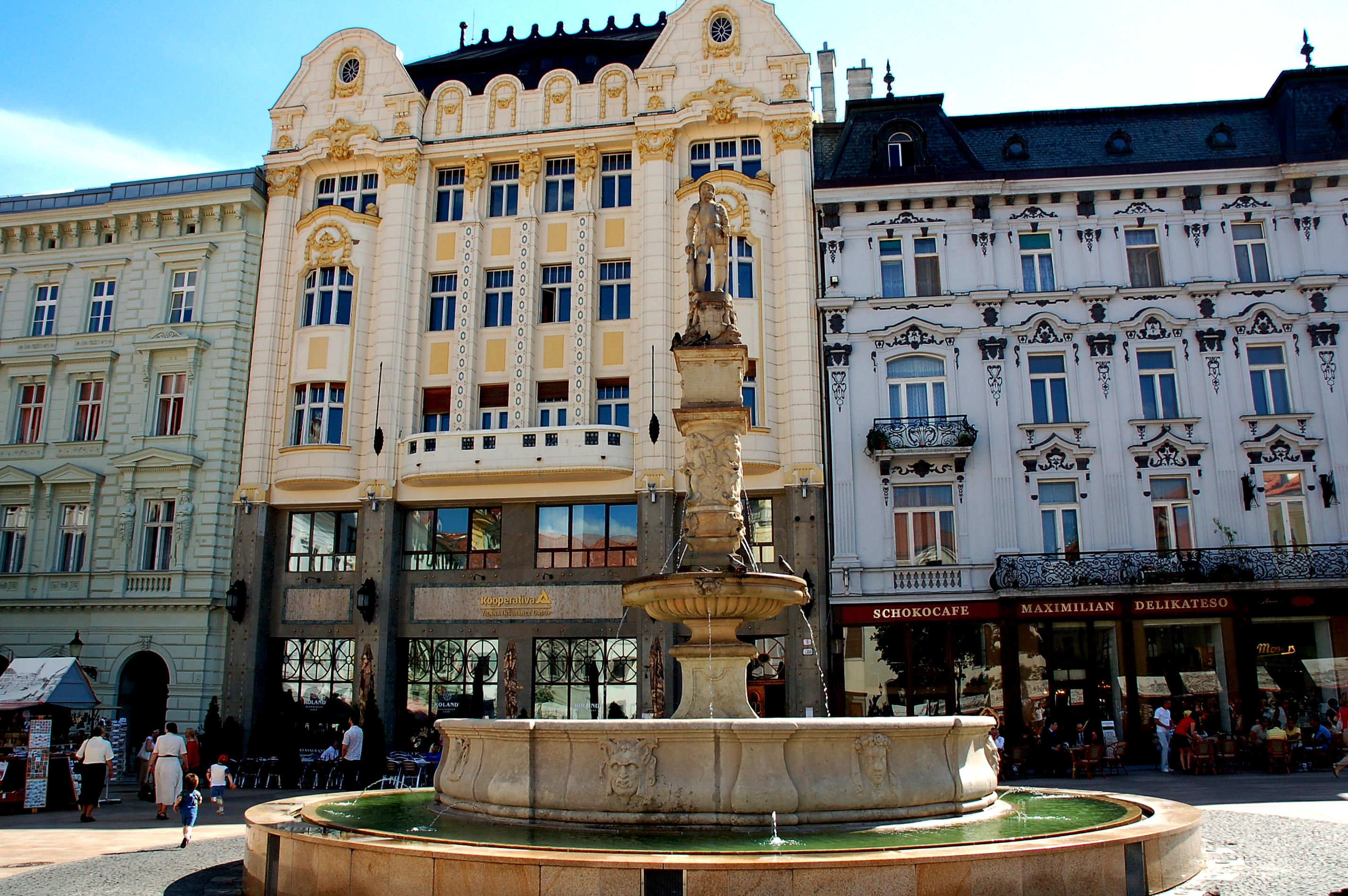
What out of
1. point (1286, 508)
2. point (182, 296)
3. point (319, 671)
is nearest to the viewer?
point (1286, 508)

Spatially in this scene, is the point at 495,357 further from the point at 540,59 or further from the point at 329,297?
the point at 540,59

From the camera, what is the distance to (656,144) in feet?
101

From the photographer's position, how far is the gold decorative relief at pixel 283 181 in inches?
1270

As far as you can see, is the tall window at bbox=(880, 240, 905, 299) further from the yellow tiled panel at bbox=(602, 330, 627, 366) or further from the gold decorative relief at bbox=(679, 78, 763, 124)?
the yellow tiled panel at bbox=(602, 330, 627, 366)

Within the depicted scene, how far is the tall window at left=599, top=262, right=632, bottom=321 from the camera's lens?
3055 cm

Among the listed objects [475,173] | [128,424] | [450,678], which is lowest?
[450,678]

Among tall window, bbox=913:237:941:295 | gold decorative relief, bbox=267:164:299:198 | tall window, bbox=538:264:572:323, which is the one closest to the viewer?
tall window, bbox=913:237:941:295

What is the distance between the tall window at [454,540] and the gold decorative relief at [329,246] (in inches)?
336

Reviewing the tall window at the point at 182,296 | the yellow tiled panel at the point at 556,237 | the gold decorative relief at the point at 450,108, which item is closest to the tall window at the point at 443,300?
the yellow tiled panel at the point at 556,237

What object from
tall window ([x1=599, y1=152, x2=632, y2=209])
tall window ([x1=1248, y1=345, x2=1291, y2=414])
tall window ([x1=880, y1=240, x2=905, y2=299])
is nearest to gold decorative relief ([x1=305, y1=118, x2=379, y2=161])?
tall window ([x1=599, y1=152, x2=632, y2=209])

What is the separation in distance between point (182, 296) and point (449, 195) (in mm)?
9135

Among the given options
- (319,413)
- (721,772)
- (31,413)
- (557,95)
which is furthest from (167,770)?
(557,95)

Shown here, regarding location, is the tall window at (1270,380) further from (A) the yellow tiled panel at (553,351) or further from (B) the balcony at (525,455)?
(A) the yellow tiled panel at (553,351)

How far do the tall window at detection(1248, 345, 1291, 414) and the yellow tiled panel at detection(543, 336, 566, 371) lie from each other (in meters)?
19.5
